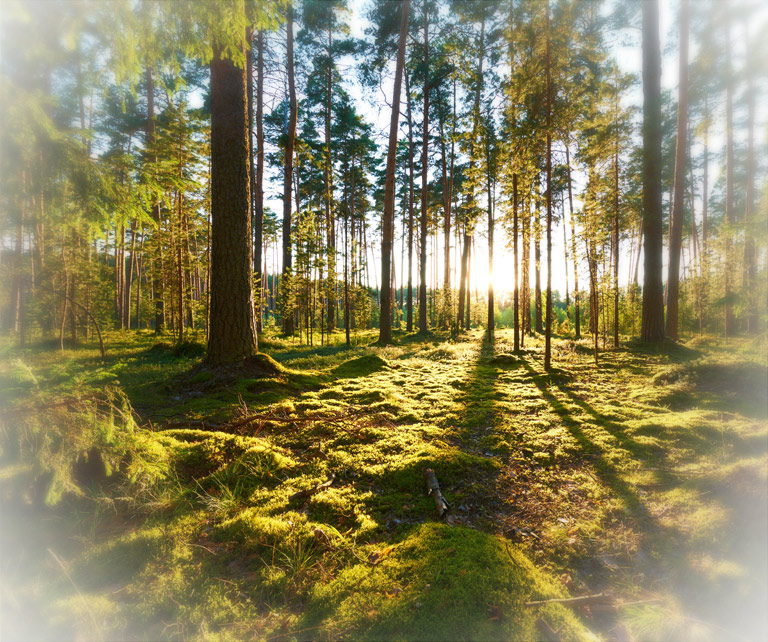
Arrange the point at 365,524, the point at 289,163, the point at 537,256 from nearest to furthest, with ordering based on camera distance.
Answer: the point at 365,524 → the point at 289,163 → the point at 537,256

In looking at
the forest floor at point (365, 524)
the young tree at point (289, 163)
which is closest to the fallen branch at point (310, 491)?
the forest floor at point (365, 524)

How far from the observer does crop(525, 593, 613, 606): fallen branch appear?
1.65 m

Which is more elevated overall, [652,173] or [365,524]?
[652,173]

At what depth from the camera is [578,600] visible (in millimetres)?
1688

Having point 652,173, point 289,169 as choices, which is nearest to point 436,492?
point 652,173

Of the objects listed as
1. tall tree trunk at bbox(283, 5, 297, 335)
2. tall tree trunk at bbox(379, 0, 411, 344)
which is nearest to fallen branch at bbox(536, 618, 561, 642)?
tall tree trunk at bbox(379, 0, 411, 344)

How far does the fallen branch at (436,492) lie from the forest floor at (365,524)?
0.08 metres

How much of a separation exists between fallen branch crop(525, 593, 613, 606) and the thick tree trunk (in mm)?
5416

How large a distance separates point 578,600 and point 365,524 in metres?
1.38

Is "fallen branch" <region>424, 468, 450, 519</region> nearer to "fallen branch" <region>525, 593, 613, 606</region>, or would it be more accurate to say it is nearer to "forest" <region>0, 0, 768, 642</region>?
"forest" <region>0, 0, 768, 642</region>

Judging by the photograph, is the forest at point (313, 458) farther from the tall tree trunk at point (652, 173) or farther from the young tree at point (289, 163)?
the young tree at point (289, 163)

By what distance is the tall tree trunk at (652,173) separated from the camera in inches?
365

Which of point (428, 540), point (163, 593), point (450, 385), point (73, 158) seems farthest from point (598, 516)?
point (73, 158)

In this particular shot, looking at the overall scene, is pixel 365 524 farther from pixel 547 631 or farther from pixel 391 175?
pixel 391 175
